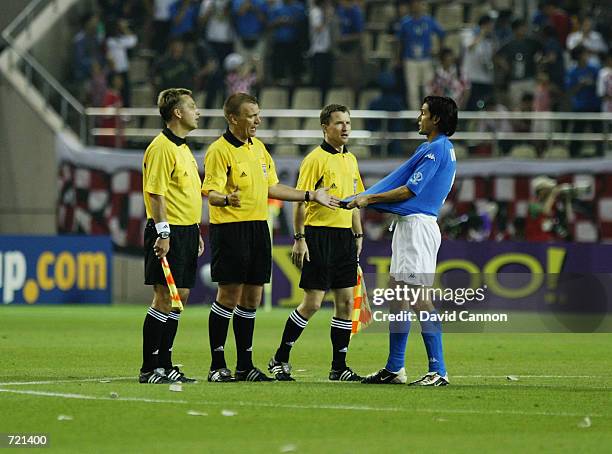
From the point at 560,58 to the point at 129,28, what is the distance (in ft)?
28.3

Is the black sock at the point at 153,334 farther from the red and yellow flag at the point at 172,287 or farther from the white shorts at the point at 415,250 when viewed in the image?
the white shorts at the point at 415,250

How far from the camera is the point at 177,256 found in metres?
10.5

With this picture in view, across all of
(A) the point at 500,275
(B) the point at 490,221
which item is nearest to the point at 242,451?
(A) the point at 500,275

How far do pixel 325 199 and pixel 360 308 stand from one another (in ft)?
4.01

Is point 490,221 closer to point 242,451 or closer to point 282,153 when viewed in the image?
point 282,153

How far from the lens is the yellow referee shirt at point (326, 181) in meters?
11.5

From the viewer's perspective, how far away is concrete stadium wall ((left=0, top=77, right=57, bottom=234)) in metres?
26.4

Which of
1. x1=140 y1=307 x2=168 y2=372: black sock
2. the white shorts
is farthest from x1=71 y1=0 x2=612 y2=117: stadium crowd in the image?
x1=140 y1=307 x2=168 y2=372: black sock

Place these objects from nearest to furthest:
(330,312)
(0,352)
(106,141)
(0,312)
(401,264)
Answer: (401,264), (0,352), (0,312), (330,312), (106,141)

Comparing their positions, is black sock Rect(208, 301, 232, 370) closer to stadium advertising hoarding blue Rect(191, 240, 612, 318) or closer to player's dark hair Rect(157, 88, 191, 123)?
player's dark hair Rect(157, 88, 191, 123)

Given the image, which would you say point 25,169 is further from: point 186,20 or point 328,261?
point 328,261

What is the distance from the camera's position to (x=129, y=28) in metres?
28.0

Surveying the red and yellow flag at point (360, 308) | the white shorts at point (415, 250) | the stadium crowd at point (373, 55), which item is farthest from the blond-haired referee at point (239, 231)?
the stadium crowd at point (373, 55)

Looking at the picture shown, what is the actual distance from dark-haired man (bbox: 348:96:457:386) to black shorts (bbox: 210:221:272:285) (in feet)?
2.78
